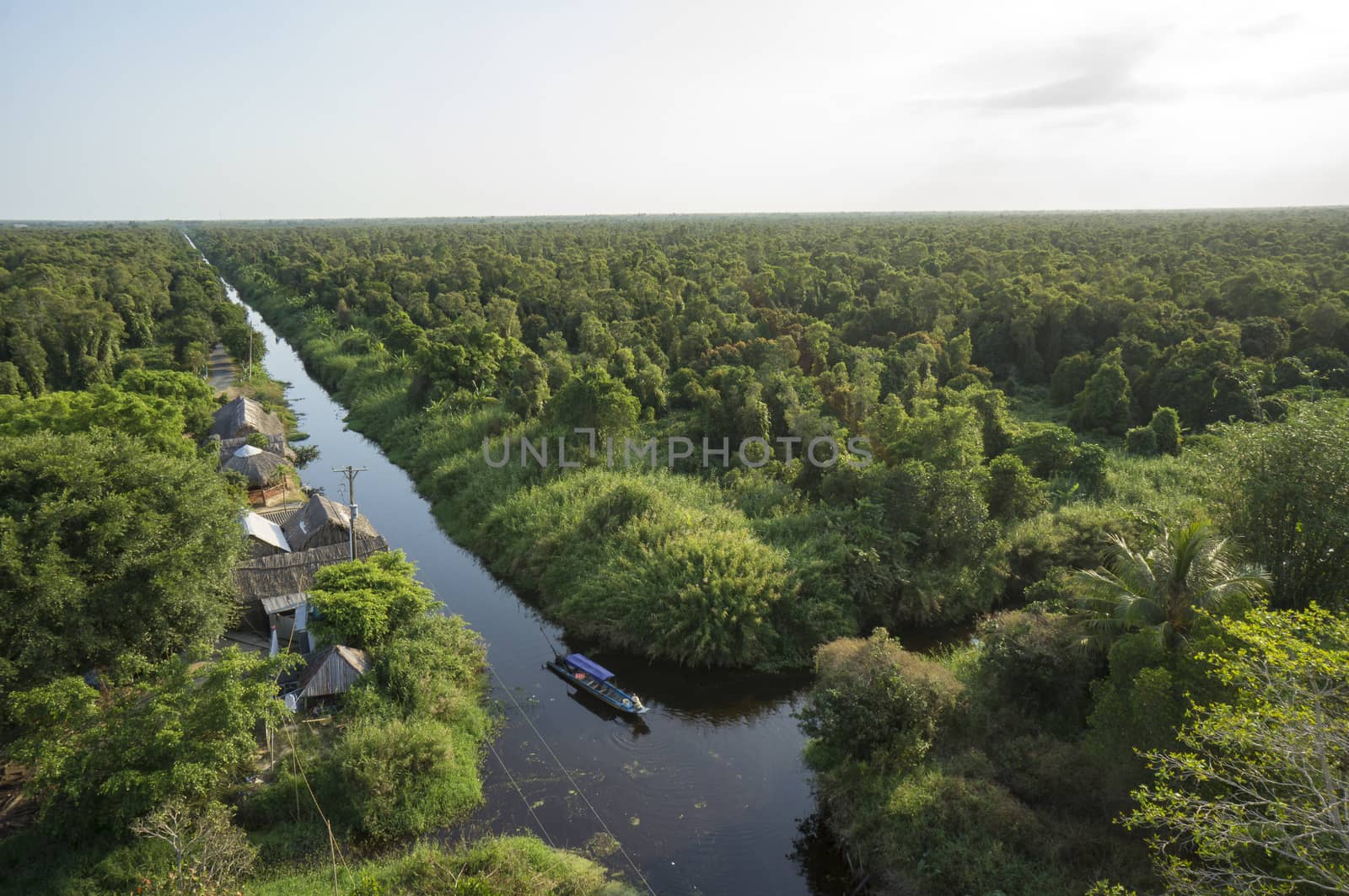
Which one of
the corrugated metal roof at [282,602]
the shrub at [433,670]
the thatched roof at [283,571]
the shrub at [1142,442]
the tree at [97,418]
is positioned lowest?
the shrub at [433,670]

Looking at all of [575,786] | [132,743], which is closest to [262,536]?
[132,743]

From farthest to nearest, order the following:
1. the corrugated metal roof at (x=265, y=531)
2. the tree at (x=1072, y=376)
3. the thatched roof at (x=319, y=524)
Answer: the tree at (x=1072, y=376) < the thatched roof at (x=319, y=524) < the corrugated metal roof at (x=265, y=531)

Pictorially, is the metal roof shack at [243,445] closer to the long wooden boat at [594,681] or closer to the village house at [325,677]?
the village house at [325,677]

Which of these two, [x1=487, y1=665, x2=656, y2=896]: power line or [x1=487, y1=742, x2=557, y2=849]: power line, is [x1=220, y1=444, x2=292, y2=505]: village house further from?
[x1=487, y1=742, x2=557, y2=849]: power line

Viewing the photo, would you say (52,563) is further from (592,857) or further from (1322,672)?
(1322,672)

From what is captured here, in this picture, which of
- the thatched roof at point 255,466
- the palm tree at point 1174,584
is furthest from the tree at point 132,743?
the thatched roof at point 255,466

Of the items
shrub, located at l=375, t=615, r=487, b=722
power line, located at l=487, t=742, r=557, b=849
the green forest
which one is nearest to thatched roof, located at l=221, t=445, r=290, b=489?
the green forest
